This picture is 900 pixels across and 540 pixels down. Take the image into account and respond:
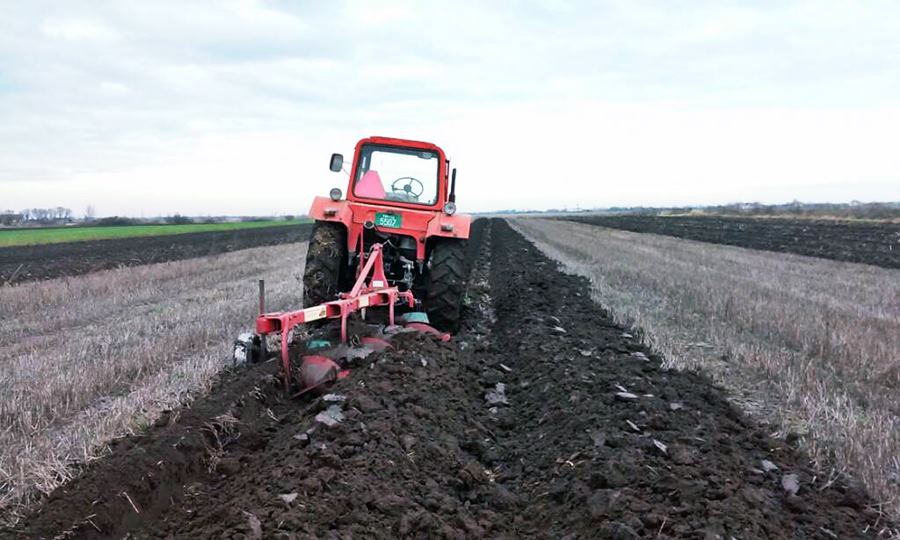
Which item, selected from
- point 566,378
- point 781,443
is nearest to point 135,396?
point 566,378

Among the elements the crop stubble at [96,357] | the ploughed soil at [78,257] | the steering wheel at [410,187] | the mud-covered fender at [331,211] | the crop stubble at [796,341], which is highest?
the steering wheel at [410,187]

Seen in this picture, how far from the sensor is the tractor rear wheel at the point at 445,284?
300 inches

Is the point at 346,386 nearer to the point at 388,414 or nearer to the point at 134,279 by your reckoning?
the point at 388,414

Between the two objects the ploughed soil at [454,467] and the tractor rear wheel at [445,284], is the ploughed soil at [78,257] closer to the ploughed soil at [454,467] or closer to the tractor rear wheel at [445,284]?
the tractor rear wheel at [445,284]

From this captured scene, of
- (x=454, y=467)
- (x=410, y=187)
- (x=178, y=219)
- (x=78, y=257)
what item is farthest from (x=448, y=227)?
(x=178, y=219)

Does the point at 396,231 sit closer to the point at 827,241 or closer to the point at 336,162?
the point at 336,162

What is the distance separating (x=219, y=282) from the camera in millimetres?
14070

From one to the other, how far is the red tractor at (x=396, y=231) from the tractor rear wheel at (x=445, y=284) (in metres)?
0.01

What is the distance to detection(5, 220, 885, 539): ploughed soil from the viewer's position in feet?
10.5

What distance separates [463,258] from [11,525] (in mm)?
5243

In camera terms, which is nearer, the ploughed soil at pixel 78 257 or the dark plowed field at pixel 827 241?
the ploughed soil at pixel 78 257

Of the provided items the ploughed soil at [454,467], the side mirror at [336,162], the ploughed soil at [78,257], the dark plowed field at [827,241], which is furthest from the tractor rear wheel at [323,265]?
the dark plowed field at [827,241]

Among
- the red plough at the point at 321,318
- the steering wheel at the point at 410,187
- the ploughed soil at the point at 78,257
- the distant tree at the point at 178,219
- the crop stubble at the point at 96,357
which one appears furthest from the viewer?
the distant tree at the point at 178,219

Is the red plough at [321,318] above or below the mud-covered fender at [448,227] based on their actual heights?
below
